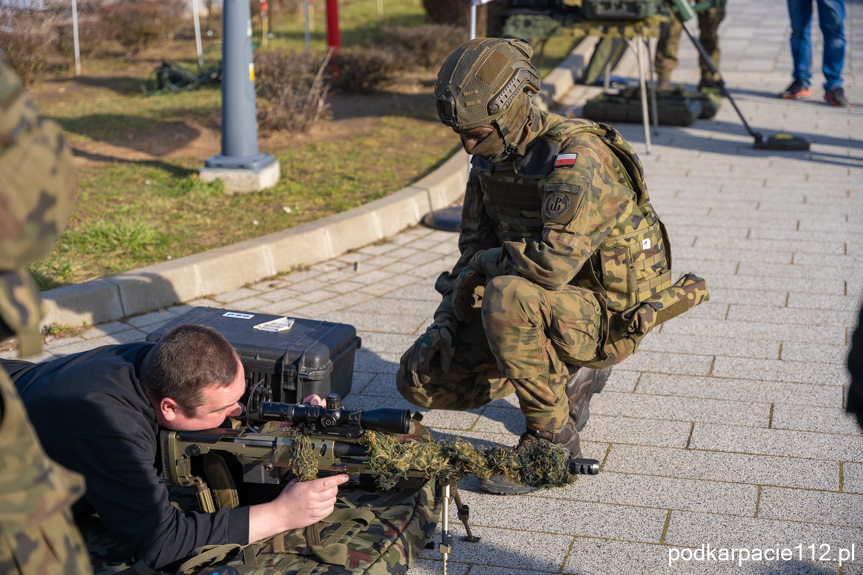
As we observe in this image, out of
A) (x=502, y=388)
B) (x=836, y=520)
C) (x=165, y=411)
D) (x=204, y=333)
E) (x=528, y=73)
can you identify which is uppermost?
(x=528, y=73)

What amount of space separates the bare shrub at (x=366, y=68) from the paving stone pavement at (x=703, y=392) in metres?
4.30

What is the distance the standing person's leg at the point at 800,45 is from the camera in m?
10.5

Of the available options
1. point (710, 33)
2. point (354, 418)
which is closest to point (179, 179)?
point (354, 418)

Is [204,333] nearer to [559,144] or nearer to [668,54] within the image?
[559,144]

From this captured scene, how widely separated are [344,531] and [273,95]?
7.39m

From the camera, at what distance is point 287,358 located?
146 inches

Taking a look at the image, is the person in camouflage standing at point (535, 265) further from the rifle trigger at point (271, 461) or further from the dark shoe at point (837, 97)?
the dark shoe at point (837, 97)

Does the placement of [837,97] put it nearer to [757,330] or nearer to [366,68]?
[366,68]

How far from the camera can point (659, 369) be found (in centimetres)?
470

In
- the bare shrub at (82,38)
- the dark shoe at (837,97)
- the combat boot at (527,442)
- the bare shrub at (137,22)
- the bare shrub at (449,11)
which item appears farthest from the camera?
the bare shrub at (449,11)

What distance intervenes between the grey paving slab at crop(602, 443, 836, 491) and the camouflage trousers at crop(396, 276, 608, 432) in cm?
46

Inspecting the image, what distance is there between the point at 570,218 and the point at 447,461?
1.12 metres

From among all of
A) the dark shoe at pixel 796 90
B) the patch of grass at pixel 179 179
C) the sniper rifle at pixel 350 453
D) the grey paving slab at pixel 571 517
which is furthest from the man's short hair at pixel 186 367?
the dark shoe at pixel 796 90

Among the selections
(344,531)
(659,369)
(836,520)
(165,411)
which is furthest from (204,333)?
(659,369)
